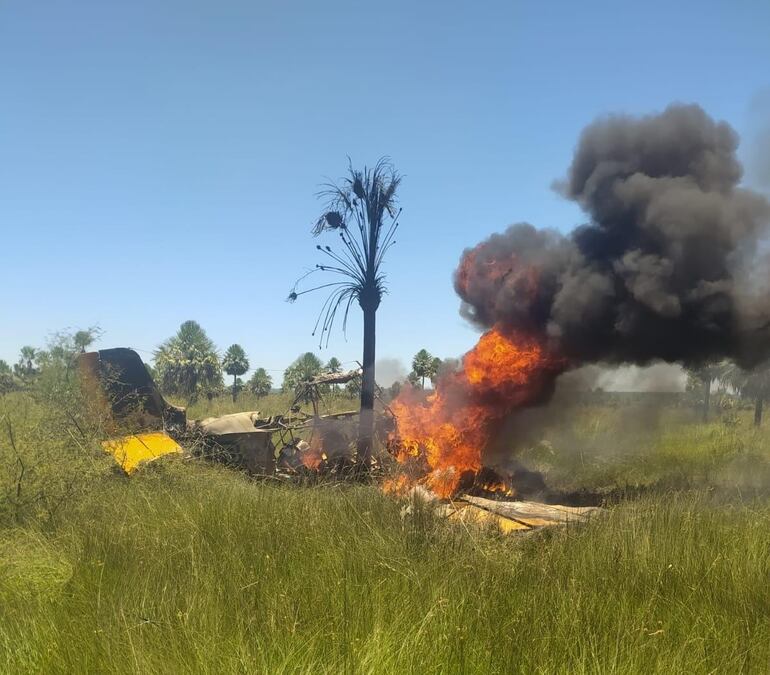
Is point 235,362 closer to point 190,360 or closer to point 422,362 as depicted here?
point 190,360

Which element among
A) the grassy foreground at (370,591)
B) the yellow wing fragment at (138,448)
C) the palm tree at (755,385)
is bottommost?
the grassy foreground at (370,591)

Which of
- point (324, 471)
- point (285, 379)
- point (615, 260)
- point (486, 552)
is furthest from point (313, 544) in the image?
point (285, 379)

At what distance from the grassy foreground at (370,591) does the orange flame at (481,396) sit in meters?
5.80

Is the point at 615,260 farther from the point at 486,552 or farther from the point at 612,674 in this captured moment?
the point at 612,674

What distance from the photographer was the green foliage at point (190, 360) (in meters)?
50.3

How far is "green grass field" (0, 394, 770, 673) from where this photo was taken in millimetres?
3498

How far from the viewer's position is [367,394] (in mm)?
12297

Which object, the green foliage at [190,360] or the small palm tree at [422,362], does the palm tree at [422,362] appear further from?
the green foliage at [190,360]

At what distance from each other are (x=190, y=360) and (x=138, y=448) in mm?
43604

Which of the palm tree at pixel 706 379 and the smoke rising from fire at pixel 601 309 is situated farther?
the palm tree at pixel 706 379

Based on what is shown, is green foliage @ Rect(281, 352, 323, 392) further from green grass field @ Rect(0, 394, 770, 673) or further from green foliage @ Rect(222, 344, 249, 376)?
green grass field @ Rect(0, 394, 770, 673)

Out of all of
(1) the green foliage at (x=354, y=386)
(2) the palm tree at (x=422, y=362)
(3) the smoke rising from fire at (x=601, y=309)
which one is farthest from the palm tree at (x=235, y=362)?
(3) the smoke rising from fire at (x=601, y=309)

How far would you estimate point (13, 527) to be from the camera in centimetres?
676

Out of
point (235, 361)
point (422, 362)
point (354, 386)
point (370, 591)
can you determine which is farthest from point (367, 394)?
point (235, 361)
